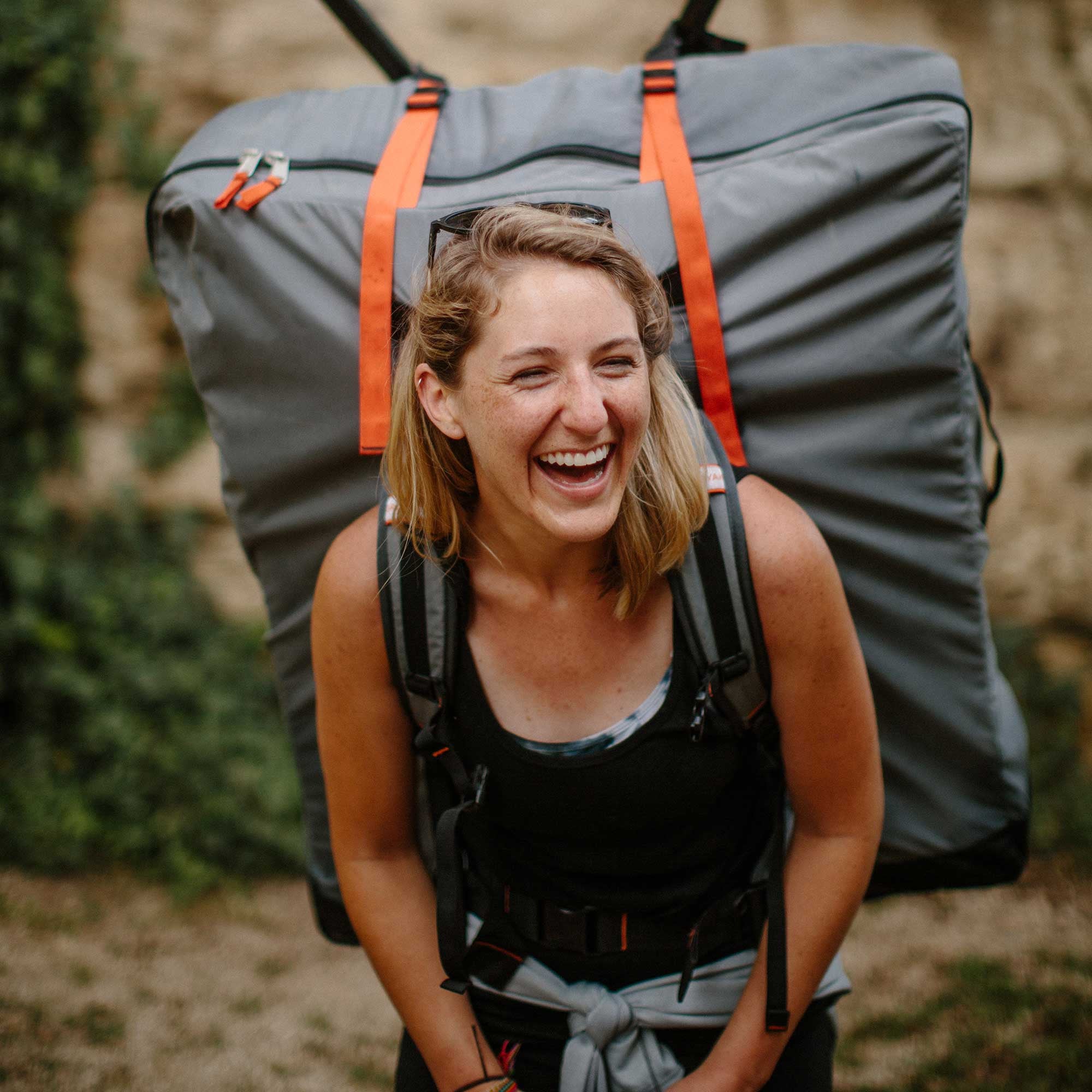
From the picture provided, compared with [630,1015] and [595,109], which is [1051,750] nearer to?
[630,1015]

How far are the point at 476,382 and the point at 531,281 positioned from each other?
17 centimetres

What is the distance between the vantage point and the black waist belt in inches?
63.1

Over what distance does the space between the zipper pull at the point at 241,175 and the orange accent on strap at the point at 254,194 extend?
0.02 m

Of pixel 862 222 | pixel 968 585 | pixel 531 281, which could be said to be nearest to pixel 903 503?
pixel 968 585

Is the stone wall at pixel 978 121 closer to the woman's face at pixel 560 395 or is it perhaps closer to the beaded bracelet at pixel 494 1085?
the woman's face at pixel 560 395

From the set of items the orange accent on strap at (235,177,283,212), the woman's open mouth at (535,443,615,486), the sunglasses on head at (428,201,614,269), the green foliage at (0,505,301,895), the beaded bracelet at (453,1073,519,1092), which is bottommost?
the green foliage at (0,505,301,895)

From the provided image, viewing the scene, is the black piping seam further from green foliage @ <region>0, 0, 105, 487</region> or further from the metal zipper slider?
green foliage @ <region>0, 0, 105, 487</region>

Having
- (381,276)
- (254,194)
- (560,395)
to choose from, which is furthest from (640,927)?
(254,194)

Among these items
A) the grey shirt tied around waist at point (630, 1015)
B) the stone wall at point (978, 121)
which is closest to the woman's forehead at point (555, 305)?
the grey shirt tied around waist at point (630, 1015)

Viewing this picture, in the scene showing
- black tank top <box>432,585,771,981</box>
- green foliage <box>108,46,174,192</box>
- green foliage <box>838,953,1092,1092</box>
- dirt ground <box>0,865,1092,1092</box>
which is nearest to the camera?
black tank top <box>432,585,771,981</box>

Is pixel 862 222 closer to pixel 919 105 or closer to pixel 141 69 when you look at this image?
pixel 919 105

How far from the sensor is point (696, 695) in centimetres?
146

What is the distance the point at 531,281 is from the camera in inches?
54.2

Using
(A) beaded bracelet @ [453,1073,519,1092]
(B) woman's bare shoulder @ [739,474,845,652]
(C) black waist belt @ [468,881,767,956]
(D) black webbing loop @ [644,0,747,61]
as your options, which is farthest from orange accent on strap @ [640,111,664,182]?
(A) beaded bracelet @ [453,1073,519,1092]
